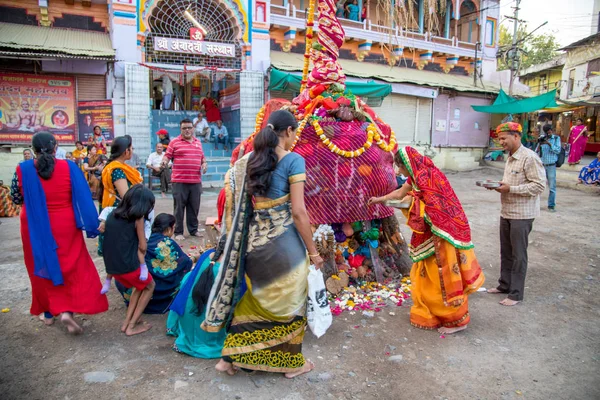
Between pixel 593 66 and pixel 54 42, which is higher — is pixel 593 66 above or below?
above

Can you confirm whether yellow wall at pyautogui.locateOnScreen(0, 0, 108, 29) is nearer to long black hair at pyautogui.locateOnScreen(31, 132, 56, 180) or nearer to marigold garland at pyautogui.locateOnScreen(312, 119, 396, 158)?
long black hair at pyautogui.locateOnScreen(31, 132, 56, 180)

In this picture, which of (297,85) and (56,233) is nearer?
(56,233)

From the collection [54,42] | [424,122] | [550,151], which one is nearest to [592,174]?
[550,151]

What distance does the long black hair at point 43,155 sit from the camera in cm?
332

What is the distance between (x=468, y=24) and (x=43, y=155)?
1797 cm

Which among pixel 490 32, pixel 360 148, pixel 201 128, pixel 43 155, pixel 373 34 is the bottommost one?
pixel 43 155

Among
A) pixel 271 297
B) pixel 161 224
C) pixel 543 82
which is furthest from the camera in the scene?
pixel 543 82

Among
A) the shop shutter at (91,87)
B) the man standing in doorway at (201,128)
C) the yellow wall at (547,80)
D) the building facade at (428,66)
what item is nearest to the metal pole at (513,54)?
the building facade at (428,66)

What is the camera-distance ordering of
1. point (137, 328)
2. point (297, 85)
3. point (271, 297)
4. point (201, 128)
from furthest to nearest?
point (201, 128) < point (297, 85) < point (137, 328) < point (271, 297)

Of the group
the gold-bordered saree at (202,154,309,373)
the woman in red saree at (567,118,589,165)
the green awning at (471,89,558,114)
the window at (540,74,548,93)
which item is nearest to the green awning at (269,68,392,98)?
the green awning at (471,89,558,114)

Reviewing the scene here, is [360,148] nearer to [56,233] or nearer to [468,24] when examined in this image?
[56,233]

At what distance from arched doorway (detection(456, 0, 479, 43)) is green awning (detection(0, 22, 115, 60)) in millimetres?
13519

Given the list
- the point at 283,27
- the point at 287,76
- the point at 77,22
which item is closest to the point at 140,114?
the point at 77,22

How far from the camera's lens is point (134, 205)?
3295mm
